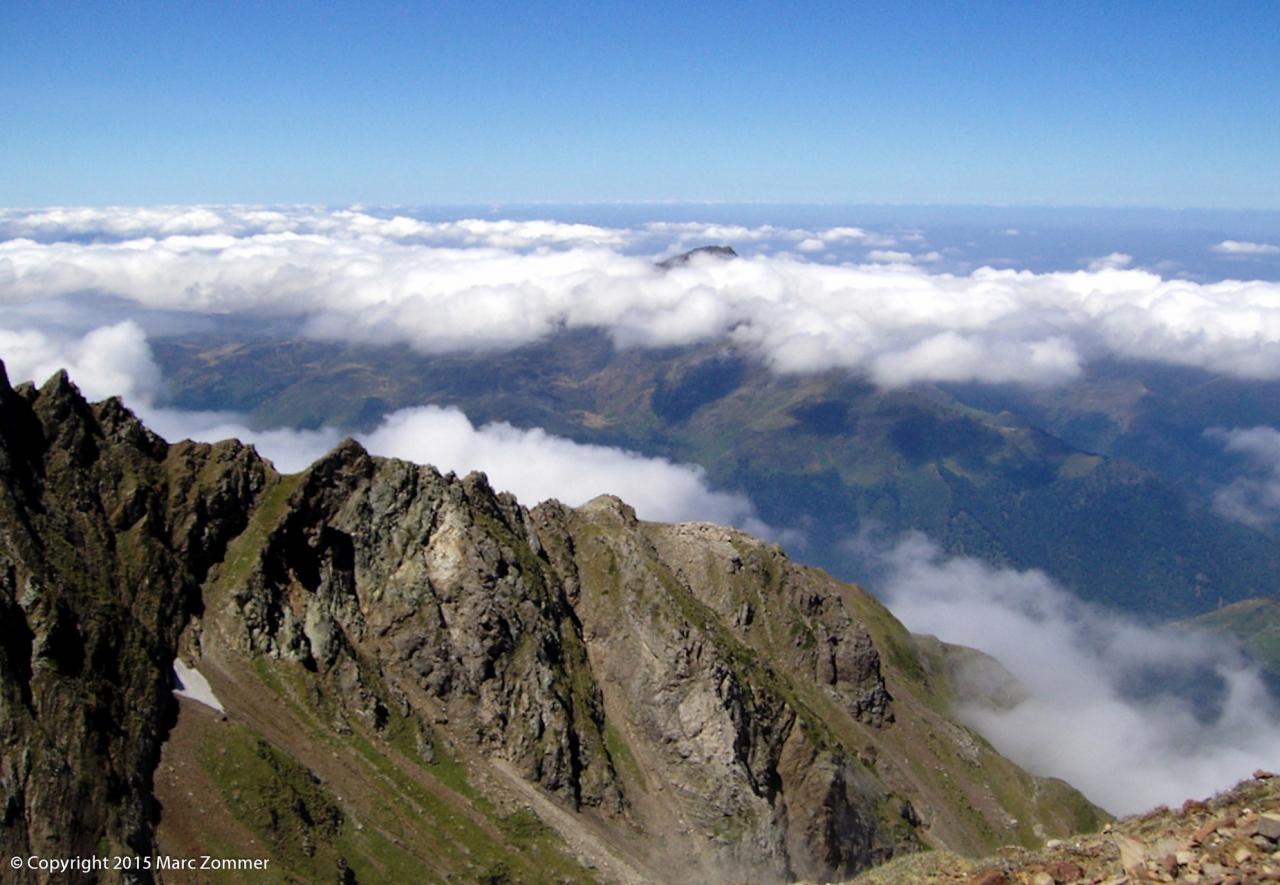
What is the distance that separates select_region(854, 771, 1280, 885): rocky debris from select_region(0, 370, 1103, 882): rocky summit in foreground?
75.6 meters

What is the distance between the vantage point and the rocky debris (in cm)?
2572

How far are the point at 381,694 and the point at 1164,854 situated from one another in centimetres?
10702

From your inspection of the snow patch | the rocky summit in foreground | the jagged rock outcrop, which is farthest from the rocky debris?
the snow patch

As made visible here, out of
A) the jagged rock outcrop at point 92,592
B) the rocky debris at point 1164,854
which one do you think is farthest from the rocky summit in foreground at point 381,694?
the rocky debris at point 1164,854

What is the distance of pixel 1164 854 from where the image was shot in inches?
1081

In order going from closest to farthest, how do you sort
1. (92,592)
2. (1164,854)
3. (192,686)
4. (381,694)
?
(1164,854) < (92,592) < (192,686) < (381,694)

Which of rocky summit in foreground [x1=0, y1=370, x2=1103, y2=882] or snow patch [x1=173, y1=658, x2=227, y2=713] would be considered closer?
rocky summit in foreground [x1=0, y1=370, x2=1103, y2=882]

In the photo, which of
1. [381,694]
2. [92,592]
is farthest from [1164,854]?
[381,694]

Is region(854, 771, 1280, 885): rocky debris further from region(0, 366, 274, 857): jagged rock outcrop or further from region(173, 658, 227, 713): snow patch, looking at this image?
region(173, 658, 227, 713): snow patch

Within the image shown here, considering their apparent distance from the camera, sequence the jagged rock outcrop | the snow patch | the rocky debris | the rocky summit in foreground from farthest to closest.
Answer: the snow patch < the rocky summit in foreground < the jagged rock outcrop < the rocky debris

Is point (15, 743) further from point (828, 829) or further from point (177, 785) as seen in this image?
point (828, 829)

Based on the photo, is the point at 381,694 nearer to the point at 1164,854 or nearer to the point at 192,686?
the point at 192,686

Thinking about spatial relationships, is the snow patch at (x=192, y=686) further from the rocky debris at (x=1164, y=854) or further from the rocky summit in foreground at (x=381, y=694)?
the rocky debris at (x=1164, y=854)

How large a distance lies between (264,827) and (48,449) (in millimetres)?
57783
